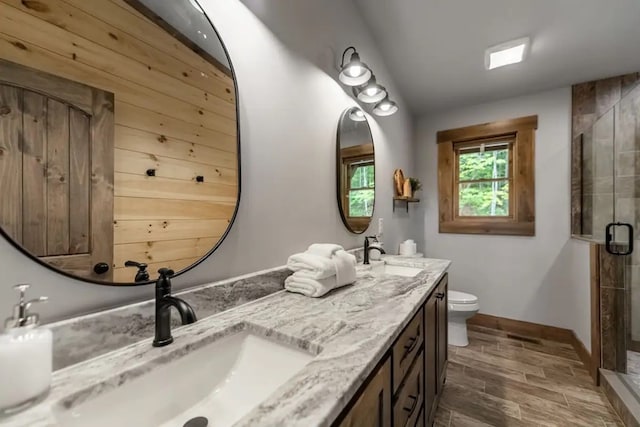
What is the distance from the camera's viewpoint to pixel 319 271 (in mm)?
1084

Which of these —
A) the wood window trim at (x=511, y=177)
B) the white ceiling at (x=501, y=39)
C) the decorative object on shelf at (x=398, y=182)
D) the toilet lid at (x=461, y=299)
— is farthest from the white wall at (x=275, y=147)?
the wood window trim at (x=511, y=177)

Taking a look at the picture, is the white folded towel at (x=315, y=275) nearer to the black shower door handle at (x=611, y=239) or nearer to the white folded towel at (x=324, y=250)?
the white folded towel at (x=324, y=250)

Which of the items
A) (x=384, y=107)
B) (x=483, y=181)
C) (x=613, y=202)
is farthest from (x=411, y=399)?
(x=483, y=181)

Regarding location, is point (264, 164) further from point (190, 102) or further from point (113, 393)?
point (113, 393)

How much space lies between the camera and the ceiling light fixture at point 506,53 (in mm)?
2012

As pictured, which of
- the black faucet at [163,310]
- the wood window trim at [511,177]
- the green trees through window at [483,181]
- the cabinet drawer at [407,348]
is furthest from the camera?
the green trees through window at [483,181]

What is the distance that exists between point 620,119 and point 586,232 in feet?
3.12

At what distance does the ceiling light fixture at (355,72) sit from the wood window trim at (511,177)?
1937mm

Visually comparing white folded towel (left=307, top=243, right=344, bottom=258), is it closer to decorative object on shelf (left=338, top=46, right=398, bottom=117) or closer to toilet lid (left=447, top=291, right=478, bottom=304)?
decorative object on shelf (left=338, top=46, right=398, bottom=117)

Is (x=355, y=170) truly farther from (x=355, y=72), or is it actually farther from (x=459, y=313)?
(x=459, y=313)

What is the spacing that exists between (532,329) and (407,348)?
2592 millimetres

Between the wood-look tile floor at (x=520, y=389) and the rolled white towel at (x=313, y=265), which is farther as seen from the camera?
the wood-look tile floor at (x=520, y=389)

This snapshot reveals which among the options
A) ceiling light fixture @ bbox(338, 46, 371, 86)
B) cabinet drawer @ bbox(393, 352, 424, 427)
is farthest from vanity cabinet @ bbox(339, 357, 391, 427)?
ceiling light fixture @ bbox(338, 46, 371, 86)

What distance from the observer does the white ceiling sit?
1747mm
